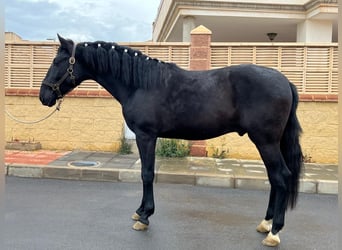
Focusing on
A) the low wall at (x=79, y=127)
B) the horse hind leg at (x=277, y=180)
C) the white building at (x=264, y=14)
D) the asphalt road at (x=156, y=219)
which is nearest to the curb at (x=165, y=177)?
the asphalt road at (x=156, y=219)

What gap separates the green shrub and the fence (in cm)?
163

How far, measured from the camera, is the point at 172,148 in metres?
7.32

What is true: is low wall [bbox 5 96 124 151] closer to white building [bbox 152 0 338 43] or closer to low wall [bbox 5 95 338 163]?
low wall [bbox 5 95 338 163]

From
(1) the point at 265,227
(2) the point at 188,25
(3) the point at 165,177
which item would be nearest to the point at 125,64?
(1) the point at 265,227

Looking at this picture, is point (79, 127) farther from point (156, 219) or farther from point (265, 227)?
point (265, 227)

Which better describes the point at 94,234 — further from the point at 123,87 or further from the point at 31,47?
the point at 31,47

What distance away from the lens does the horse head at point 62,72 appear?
388 cm

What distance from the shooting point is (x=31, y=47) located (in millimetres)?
7777

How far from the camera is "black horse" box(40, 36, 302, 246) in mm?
3500

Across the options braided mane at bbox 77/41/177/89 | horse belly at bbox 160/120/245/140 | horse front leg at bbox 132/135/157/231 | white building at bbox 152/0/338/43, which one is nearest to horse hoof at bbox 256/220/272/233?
horse belly at bbox 160/120/245/140

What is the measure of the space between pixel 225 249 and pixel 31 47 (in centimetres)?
636

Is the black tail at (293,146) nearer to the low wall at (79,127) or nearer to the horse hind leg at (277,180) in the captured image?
the horse hind leg at (277,180)

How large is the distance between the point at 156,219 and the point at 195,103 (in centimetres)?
143

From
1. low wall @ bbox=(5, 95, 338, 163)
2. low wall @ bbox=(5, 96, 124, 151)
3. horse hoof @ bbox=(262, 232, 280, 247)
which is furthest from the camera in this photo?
low wall @ bbox=(5, 96, 124, 151)
